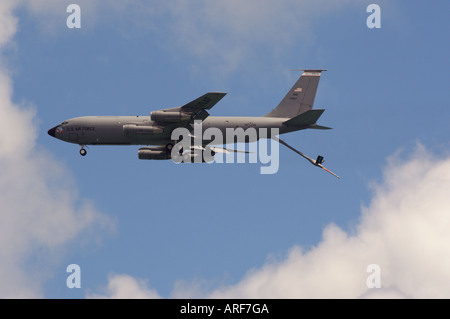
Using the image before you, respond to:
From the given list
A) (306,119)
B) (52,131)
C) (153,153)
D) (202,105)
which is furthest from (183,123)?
(52,131)

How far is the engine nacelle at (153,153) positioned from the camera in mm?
95750

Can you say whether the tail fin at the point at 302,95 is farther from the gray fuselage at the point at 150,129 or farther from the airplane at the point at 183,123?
the gray fuselage at the point at 150,129

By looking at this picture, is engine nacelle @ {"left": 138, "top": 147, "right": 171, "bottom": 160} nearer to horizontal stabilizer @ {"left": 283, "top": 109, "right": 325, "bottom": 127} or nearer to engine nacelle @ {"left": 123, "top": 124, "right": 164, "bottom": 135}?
engine nacelle @ {"left": 123, "top": 124, "right": 164, "bottom": 135}

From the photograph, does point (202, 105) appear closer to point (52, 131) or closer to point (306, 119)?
point (306, 119)

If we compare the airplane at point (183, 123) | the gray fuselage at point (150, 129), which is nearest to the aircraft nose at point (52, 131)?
the airplane at point (183, 123)

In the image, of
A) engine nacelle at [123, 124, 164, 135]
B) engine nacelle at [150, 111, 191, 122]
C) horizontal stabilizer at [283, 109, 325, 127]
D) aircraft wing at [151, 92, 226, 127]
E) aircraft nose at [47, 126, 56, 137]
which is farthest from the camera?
aircraft nose at [47, 126, 56, 137]

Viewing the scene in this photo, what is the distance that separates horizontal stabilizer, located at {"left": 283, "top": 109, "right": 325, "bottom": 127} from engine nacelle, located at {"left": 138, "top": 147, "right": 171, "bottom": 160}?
533 inches

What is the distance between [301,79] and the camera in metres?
96.2

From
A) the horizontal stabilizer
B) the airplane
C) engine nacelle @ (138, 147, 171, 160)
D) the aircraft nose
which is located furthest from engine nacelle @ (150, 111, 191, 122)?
the aircraft nose

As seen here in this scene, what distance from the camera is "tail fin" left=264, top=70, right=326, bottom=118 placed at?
9538cm

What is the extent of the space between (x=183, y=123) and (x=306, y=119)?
1243 cm
